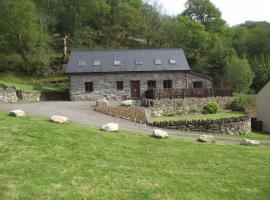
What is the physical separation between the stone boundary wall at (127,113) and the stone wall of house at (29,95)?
36.9 ft

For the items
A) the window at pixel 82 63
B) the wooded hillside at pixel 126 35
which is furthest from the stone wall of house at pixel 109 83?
the wooded hillside at pixel 126 35

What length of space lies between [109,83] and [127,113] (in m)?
13.4

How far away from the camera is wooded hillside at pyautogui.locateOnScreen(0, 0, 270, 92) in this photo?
2012 inches

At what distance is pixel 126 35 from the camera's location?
2751 inches

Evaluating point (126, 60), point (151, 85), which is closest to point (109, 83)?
point (126, 60)

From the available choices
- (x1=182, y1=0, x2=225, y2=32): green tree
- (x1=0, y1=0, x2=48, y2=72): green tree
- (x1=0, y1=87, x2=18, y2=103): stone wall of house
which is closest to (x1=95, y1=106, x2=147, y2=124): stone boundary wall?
(x1=0, y1=87, x2=18, y2=103): stone wall of house

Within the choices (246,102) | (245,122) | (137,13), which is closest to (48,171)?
(245,122)

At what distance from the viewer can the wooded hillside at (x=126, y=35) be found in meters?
51.1

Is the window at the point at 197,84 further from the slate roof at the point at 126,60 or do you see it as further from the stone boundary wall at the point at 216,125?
the stone boundary wall at the point at 216,125

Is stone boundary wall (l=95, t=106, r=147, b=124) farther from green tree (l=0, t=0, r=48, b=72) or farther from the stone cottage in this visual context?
Answer: green tree (l=0, t=0, r=48, b=72)

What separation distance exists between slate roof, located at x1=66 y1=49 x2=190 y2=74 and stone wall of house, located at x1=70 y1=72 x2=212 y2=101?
0.55 meters

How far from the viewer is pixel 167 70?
135ft

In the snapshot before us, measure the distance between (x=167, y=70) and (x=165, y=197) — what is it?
103 feet

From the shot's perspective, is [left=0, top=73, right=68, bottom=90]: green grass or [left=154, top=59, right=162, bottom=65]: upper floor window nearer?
[left=154, top=59, right=162, bottom=65]: upper floor window
